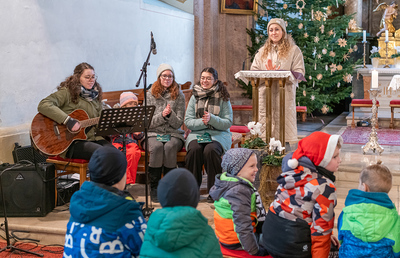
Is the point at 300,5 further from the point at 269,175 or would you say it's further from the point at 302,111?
the point at 269,175

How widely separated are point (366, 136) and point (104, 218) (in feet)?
22.2

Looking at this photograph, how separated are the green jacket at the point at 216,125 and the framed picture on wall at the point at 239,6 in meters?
5.68

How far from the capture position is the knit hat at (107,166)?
264 cm

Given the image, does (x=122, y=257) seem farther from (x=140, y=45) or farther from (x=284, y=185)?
(x=140, y=45)

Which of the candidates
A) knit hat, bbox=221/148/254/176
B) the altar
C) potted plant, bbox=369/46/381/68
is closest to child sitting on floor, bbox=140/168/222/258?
knit hat, bbox=221/148/254/176

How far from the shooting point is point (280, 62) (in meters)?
5.95

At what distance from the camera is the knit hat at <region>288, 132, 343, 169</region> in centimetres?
308

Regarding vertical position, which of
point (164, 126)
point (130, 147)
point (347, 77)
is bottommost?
point (130, 147)

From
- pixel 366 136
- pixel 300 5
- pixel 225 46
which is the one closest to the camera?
pixel 366 136

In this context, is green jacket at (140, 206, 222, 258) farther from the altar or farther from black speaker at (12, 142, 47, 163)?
the altar

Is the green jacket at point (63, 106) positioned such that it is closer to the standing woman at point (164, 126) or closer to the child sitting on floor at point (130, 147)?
the child sitting on floor at point (130, 147)

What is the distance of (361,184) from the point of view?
294 cm

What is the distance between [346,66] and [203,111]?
623 cm

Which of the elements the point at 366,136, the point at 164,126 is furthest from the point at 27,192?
the point at 366,136
